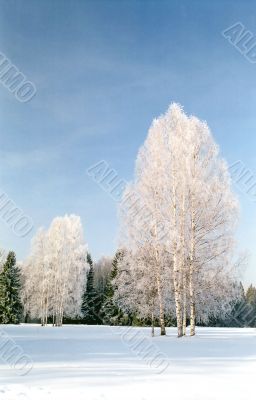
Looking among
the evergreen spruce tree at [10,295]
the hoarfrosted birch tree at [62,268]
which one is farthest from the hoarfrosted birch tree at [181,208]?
the evergreen spruce tree at [10,295]

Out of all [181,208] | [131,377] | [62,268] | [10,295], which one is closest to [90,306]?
Result: [10,295]

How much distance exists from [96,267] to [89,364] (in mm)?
90942

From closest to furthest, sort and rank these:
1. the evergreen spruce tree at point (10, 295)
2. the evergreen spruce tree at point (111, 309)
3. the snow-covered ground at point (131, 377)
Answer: the snow-covered ground at point (131, 377) < the evergreen spruce tree at point (111, 309) < the evergreen spruce tree at point (10, 295)

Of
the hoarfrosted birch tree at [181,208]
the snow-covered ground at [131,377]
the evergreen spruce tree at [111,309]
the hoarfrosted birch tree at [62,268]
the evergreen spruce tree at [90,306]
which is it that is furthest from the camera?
the evergreen spruce tree at [90,306]

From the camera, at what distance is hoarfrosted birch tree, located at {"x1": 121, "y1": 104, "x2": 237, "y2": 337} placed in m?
20.6

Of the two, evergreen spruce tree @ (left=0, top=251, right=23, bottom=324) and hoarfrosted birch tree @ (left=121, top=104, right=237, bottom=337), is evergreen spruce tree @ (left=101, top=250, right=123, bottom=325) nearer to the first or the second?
evergreen spruce tree @ (left=0, top=251, right=23, bottom=324)

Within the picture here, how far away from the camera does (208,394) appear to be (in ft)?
23.7

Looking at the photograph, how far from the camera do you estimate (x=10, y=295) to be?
51469 millimetres

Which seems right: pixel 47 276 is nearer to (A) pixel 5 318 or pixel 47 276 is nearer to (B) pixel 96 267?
(A) pixel 5 318

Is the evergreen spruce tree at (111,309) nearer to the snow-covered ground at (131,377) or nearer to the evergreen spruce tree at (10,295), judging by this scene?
the evergreen spruce tree at (10,295)

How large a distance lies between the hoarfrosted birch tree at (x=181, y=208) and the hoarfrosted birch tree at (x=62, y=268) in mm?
25016

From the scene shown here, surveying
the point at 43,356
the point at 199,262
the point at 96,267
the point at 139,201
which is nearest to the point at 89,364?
the point at 43,356

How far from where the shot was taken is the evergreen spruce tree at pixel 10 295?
5084 cm

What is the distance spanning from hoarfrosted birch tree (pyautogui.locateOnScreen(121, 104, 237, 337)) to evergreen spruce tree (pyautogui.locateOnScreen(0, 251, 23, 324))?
105ft
